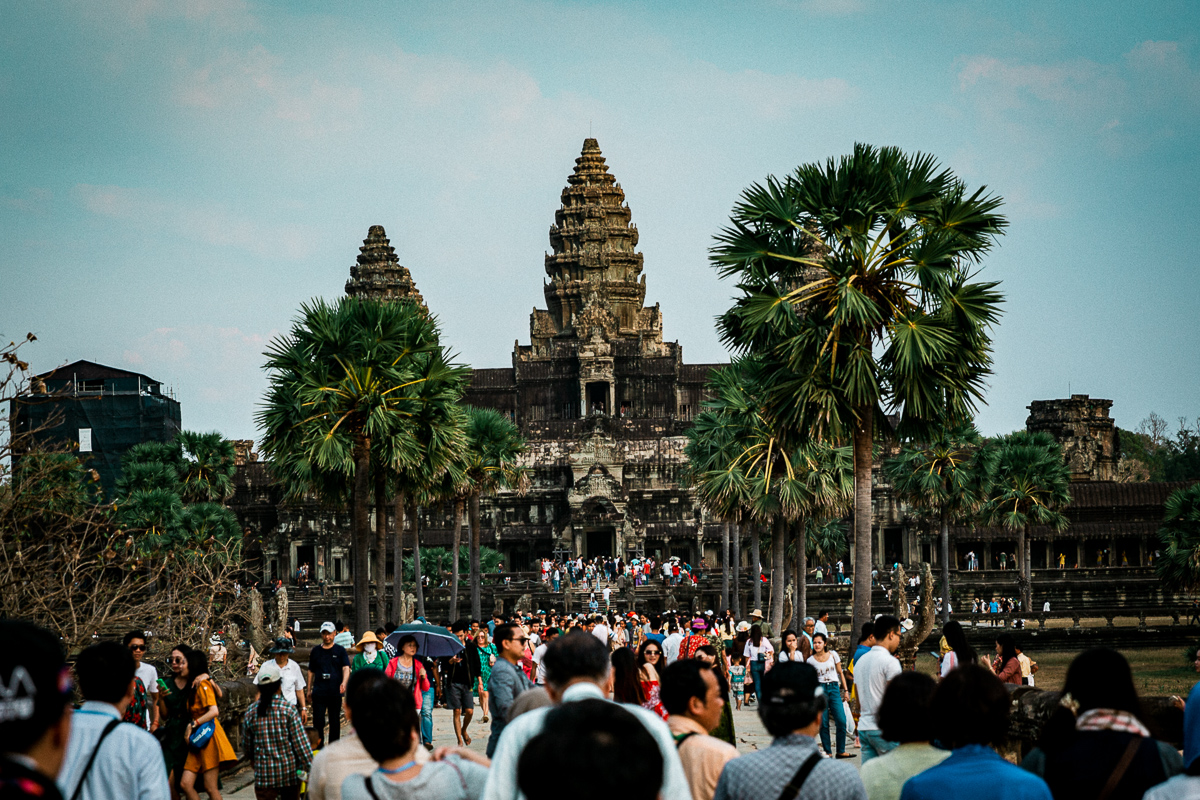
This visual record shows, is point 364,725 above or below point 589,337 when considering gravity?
below

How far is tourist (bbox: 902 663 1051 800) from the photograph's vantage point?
4684 mm

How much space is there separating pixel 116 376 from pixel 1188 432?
8269 centimetres

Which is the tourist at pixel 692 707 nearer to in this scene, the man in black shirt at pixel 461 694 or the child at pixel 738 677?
the man in black shirt at pixel 461 694

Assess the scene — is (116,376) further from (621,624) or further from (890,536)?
(621,624)

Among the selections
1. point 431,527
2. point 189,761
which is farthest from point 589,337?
point 189,761

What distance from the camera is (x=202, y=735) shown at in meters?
9.27

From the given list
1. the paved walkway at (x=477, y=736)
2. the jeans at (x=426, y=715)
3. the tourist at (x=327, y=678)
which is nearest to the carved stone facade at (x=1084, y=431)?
the paved walkway at (x=477, y=736)

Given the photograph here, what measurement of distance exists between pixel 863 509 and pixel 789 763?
1167 centimetres

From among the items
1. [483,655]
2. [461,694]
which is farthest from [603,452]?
[461,694]

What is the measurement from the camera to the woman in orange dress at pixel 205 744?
929 cm

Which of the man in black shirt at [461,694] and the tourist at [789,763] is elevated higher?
the tourist at [789,763]

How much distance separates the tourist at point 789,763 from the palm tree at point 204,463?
49.8 metres

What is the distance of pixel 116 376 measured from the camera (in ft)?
225

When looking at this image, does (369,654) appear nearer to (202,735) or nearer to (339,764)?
(202,735)
